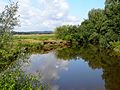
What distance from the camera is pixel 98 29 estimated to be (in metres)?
103

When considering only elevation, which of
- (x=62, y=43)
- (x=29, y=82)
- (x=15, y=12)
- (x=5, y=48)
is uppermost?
(x=15, y=12)

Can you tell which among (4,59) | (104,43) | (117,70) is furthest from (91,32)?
(4,59)

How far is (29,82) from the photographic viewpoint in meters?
15.0

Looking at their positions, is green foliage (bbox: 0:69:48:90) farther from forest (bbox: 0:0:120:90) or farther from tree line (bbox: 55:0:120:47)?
tree line (bbox: 55:0:120:47)

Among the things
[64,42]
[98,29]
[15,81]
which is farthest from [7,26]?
[64,42]

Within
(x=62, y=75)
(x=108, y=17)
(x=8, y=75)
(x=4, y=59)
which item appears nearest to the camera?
(x=8, y=75)

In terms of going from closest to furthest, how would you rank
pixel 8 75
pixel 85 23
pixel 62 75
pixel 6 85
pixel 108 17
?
pixel 6 85 < pixel 8 75 < pixel 62 75 < pixel 108 17 < pixel 85 23

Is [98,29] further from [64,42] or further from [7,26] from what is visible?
[7,26]

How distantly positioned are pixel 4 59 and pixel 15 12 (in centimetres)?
376

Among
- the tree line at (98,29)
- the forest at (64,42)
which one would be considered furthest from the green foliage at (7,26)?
the tree line at (98,29)

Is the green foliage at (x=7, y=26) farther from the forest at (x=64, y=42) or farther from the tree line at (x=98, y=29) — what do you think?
the tree line at (x=98, y=29)

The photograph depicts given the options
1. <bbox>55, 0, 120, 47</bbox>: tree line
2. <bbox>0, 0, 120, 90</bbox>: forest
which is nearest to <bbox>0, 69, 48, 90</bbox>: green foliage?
<bbox>0, 0, 120, 90</bbox>: forest

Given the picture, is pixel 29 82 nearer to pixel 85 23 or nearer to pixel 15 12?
pixel 15 12

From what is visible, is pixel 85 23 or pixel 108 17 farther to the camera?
pixel 85 23
